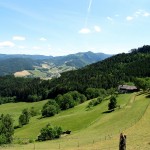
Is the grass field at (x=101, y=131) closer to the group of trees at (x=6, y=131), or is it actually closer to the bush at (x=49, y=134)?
the group of trees at (x=6, y=131)

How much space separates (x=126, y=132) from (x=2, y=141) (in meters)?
44.5

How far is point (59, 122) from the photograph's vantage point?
125 meters

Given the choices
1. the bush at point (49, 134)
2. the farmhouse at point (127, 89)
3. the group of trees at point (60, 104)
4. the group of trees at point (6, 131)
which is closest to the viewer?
the bush at point (49, 134)

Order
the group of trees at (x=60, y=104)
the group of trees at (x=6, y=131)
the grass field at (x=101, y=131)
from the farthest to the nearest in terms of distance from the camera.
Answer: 1. the group of trees at (x=60, y=104)
2. the group of trees at (x=6, y=131)
3. the grass field at (x=101, y=131)

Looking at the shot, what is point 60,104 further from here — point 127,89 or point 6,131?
point 6,131

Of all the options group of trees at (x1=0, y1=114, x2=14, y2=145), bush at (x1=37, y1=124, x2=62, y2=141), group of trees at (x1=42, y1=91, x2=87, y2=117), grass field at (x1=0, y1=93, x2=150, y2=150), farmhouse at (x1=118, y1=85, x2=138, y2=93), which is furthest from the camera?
farmhouse at (x1=118, y1=85, x2=138, y2=93)

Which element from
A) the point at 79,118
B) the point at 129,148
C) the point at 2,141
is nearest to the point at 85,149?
the point at 129,148

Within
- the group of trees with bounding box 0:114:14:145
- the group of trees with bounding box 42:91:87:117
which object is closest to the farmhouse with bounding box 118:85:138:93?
the group of trees with bounding box 42:91:87:117

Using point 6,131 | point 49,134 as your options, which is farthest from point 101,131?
point 6,131

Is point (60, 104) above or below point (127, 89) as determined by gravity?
below

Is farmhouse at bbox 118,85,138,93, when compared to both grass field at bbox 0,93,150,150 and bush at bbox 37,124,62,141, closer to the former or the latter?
grass field at bbox 0,93,150,150

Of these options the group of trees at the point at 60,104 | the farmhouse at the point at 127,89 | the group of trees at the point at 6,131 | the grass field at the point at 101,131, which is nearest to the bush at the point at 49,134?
the grass field at the point at 101,131

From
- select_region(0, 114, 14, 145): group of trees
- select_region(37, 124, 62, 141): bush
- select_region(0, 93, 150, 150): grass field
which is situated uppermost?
select_region(0, 93, 150, 150): grass field

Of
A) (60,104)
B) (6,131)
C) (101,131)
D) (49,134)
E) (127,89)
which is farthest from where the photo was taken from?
(127,89)
